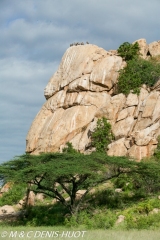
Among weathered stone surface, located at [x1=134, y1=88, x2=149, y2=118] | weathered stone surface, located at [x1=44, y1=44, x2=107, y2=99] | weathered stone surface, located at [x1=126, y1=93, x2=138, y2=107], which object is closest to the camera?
weathered stone surface, located at [x1=134, y1=88, x2=149, y2=118]

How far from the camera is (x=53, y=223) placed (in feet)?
93.7

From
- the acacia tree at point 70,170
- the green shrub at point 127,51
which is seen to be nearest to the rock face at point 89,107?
the green shrub at point 127,51

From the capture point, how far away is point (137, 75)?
49906 mm

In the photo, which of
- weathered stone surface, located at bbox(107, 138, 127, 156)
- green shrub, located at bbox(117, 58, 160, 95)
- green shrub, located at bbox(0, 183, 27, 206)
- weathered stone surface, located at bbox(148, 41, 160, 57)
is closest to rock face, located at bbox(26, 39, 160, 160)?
weathered stone surface, located at bbox(107, 138, 127, 156)

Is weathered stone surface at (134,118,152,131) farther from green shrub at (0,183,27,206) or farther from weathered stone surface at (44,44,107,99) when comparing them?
green shrub at (0,183,27,206)

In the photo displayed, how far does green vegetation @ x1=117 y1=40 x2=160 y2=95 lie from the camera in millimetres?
48906

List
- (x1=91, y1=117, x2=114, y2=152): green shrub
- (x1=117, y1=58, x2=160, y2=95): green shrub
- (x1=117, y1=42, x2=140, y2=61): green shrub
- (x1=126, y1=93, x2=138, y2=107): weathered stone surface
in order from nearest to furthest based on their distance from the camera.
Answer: (x1=91, y1=117, x2=114, y2=152): green shrub, (x1=126, y1=93, x2=138, y2=107): weathered stone surface, (x1=117, y1=58, x2=160, y2=95): green shrub, (x1=117, y1=42, x2=140, y2=61): green shrub

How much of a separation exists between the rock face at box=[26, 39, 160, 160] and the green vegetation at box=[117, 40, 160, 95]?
794 mm

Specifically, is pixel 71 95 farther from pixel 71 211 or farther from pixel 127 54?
pixel 71 211

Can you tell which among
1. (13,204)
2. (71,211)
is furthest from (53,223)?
(13,204)

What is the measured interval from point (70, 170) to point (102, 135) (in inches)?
744

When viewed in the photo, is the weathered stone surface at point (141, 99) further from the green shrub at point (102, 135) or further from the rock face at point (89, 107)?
the green shrub at point (102, 135)

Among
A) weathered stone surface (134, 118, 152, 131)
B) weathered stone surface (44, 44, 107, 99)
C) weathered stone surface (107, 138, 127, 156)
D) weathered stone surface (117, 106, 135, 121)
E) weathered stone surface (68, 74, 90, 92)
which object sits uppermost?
weathered stone surface (44, 44, 107, 99)

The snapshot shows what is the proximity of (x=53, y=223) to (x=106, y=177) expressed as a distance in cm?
399
